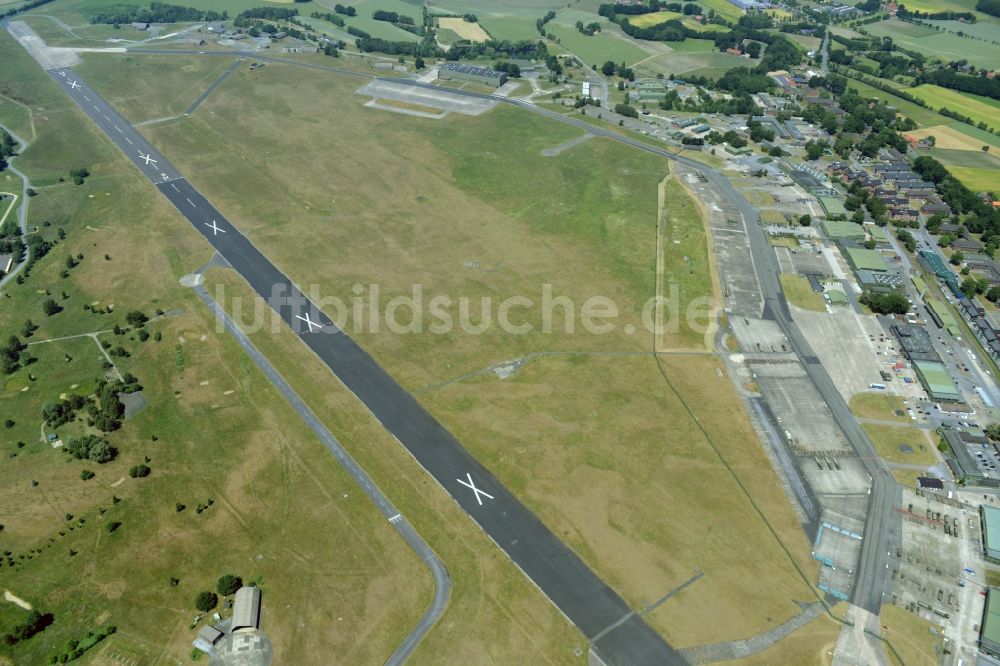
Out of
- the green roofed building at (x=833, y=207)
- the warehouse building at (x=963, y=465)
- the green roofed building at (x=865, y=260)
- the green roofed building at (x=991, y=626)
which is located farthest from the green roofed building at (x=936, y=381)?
the green roofed building at (x=833, y=207)

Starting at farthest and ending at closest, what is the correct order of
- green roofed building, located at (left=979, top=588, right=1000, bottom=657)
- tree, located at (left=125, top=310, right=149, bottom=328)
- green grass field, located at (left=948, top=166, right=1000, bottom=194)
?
green grass field, located at (left=948, top=166, right=1000, bottom=194)
tree, located at (left=125, top=310, right=149, bottom=328)
green roofed building, located at (left=979, top=588, right=1000, bottom=657)

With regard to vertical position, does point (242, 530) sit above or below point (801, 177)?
below

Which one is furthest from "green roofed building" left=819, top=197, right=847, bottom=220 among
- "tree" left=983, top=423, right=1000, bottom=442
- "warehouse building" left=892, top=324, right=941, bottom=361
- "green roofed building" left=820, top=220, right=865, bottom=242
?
"tree" left=983, top=423, right=1000, bottom=442

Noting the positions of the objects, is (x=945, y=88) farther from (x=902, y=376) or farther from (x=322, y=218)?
(x=322, y=218)

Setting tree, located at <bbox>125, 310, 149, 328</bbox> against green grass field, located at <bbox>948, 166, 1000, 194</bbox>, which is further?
Answer: green grass field, located at <bbox>948, 166, 1000, 194</bbox>

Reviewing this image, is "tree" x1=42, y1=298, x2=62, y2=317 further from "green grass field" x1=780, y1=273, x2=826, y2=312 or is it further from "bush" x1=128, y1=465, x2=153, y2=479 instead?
"green grass field" x1=780, y1=273, x2=826, y2=312

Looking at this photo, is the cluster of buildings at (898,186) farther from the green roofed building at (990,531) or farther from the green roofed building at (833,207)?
the green roofed building at (990,531)

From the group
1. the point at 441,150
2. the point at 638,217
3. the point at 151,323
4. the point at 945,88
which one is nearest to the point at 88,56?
A: the point at 441,150
